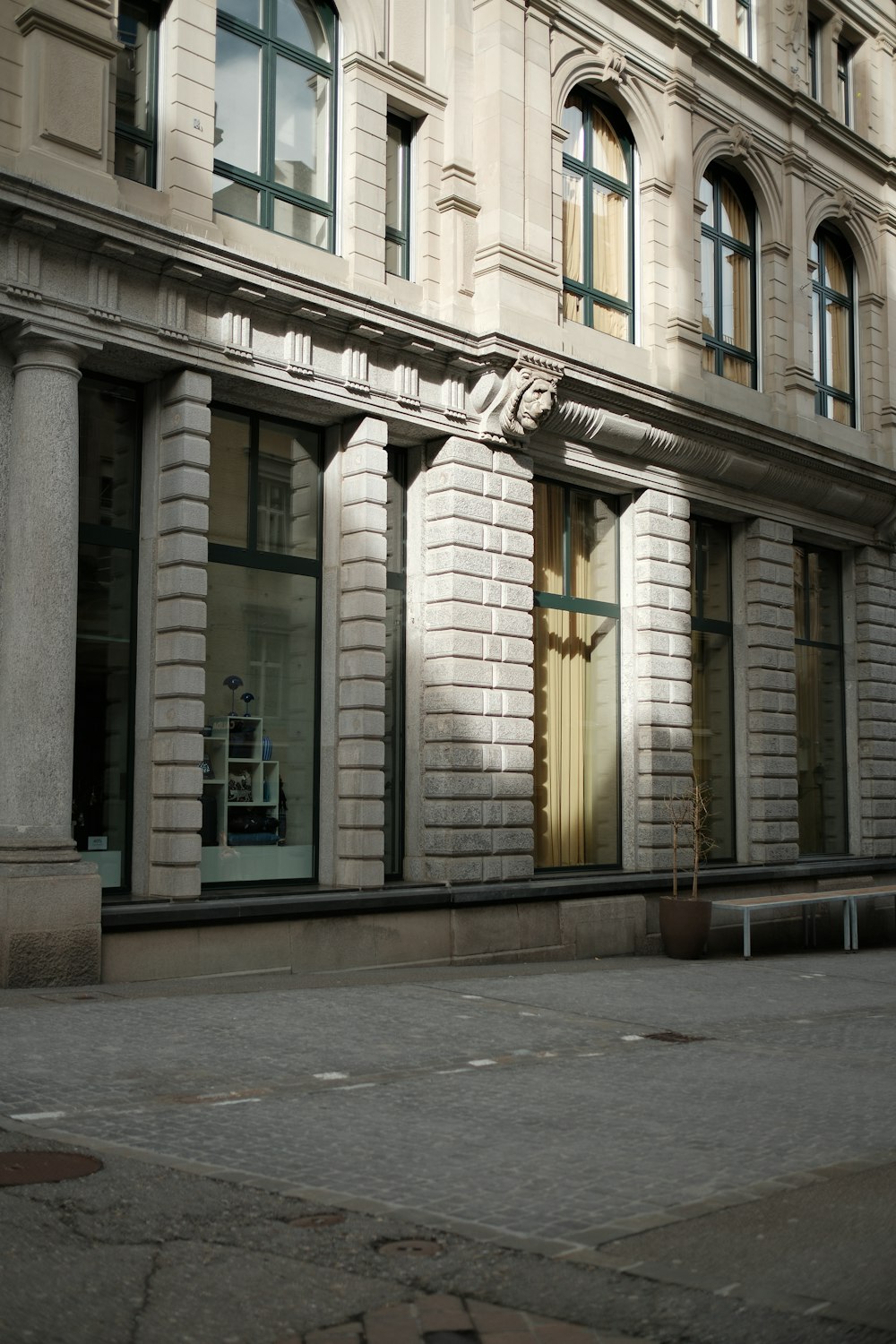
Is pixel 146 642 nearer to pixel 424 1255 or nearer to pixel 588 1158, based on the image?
pixel 588 1158

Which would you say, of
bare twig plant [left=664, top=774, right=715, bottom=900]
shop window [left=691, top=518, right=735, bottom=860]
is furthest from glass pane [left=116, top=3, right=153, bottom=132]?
shop window [left=691, top=518, right=735, bottom=860]

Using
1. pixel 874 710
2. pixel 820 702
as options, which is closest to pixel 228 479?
pixel 820 702

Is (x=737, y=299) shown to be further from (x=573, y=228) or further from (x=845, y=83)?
(x=845, y=83)

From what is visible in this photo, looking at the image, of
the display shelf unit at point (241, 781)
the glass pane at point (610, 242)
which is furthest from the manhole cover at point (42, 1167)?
the glass pane at point (610, 242)

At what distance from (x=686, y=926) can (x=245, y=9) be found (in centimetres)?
1209

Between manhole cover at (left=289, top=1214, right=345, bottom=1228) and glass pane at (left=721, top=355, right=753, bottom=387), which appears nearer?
manhole cover at (left=289, top=1214, right=345, bottom=1228)

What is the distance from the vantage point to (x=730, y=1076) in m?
9.75

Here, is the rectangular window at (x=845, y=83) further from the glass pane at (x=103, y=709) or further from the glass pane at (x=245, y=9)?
the glass pane at (x=103, y=709)

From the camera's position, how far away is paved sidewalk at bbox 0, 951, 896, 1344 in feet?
17.3

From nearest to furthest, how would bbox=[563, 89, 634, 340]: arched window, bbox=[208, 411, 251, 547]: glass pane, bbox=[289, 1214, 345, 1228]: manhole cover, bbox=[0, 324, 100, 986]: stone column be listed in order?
bbox=[289, 1214, 345, 1228]: manhole cover → bbox=[0, 324, 100, 986]: stone column → bbox=[208, 411, 251, 547]: glass pane → bbox=[563, 89, 634, 340]: arched window

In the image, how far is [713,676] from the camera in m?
23.0

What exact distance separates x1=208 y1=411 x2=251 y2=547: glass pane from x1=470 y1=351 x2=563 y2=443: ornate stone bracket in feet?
10.3

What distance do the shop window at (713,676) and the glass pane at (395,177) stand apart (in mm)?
7332

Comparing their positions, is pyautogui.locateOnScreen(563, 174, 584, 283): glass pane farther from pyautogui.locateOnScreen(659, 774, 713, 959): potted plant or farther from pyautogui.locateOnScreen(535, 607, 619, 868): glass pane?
pyautogui.locateOnScreen(659, 774, 713, 959): potted plant
